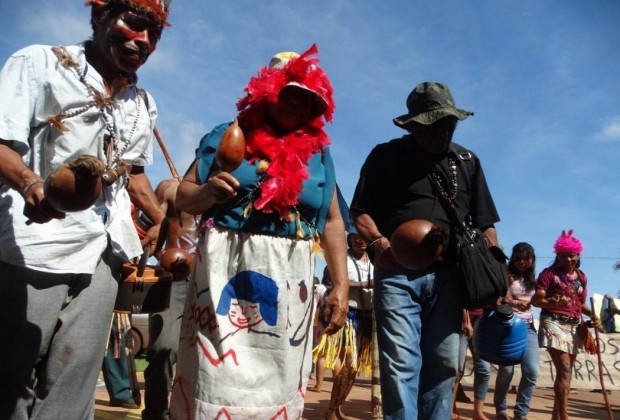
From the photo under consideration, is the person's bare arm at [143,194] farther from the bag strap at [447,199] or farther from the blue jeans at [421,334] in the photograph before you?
the bag strap at [447,199]

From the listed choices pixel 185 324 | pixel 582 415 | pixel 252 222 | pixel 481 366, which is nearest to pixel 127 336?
pixel 185 324

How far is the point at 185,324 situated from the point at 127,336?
7.95 feet

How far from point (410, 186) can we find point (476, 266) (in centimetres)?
63

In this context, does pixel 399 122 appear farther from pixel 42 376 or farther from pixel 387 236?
pixel 42 376

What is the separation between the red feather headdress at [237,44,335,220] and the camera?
2.68 metres

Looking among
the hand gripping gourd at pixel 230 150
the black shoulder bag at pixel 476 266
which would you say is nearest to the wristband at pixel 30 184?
the hand gripping gourd at pixel 230 150

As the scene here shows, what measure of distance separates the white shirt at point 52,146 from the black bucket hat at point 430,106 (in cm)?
180

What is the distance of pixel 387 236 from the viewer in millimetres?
3594

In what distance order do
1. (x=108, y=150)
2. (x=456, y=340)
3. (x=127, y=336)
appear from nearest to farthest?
1. (x=108, y=150)
2. (x=456, y=340)
3. (x=127, y=336)

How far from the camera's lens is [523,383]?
20.5ft

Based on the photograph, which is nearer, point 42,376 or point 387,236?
point 42,376

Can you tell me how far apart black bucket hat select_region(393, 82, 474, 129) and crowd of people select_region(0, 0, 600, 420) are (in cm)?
1

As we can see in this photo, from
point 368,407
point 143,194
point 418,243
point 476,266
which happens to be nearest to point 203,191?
point 143,194

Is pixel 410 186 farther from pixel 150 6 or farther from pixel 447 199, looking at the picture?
pixel 150 6
